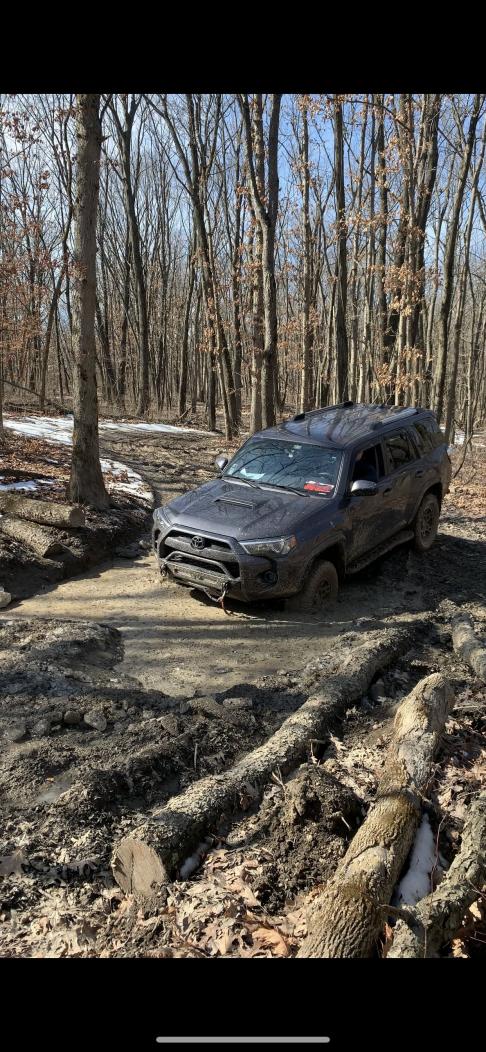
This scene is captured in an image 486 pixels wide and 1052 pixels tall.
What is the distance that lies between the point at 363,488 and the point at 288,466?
3.37ft

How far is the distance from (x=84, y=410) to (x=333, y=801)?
25.0 ft

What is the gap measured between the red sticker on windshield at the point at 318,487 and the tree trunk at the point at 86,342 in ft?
12.2

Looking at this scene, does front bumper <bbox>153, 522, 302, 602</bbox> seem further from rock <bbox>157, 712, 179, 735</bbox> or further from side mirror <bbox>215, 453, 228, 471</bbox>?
rock <bbox>157, 712, 179, 735</bbox>

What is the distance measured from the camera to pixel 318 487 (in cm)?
763

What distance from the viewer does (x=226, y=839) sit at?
3.52 m

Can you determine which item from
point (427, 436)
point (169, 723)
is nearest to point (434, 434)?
→ point (427, 436)

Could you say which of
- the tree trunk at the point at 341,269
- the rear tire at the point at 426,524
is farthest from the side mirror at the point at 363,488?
the tree trunk at the point at 341,269

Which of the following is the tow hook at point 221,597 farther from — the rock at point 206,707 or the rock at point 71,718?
the rock at point 71,718

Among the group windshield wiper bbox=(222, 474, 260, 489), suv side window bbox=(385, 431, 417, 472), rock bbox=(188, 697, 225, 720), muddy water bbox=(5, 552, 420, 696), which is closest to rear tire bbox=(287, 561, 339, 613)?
muddy water bbox=(5, 552, 420, 696)

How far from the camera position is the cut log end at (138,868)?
3.15 meters

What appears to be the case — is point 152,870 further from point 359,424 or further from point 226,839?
point 359,424

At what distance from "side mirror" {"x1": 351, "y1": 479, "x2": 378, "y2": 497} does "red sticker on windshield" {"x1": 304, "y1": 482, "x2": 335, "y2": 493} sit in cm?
28
